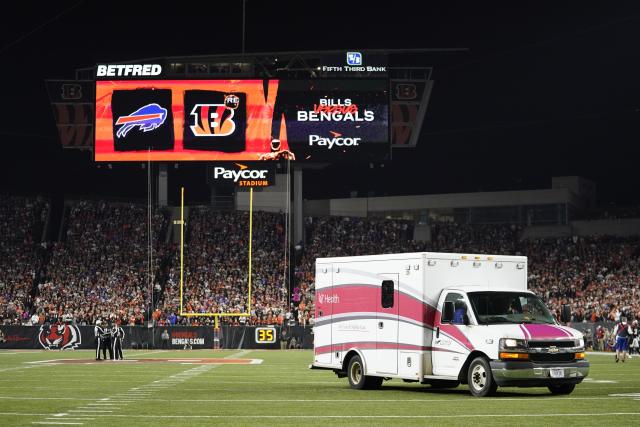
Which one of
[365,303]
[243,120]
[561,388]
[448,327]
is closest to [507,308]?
[448,327]

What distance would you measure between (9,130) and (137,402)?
53687 mm

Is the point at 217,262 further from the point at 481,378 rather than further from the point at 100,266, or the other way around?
the point at 481,378

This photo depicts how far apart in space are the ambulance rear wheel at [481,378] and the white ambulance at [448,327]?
0.06 ft

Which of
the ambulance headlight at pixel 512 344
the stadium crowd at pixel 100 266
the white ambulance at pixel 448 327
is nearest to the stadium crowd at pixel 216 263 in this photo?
the stadium crowd at pixel 100 266

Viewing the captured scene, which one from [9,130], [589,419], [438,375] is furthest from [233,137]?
[589,419]

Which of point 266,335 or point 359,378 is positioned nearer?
point 359,378

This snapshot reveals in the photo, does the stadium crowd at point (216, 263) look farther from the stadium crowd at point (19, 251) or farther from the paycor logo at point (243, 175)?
the paycor logo at point (243, 175)

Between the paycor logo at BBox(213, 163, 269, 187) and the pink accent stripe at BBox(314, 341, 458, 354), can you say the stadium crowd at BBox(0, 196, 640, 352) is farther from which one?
the pink accent stripe at BBox(314, 341, 458, 354)

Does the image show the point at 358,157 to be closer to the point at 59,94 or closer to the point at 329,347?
the point at 59,94

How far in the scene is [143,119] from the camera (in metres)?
52.8

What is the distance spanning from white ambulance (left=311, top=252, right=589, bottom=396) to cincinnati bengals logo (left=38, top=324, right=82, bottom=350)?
2789 cm

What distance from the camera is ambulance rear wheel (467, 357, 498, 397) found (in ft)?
64.4

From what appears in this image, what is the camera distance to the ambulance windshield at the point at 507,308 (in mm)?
20352

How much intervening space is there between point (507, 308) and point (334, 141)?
3270cm
